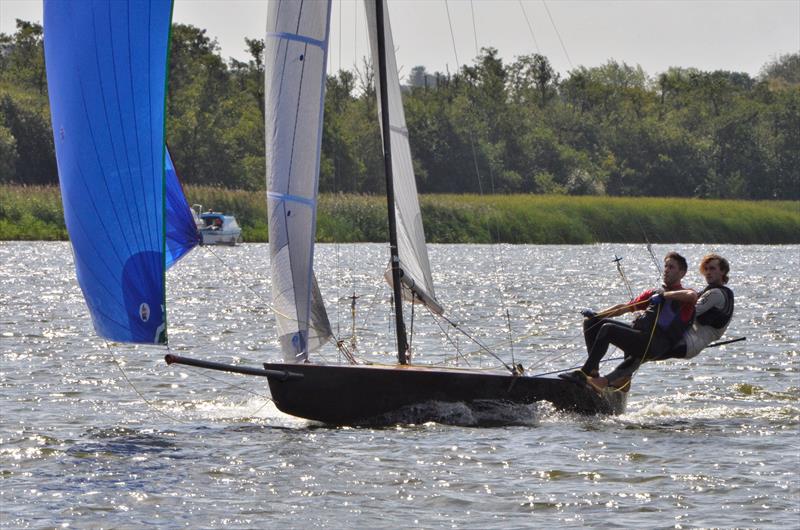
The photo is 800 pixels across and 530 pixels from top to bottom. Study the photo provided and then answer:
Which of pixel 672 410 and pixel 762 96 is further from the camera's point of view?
pixel 762 96

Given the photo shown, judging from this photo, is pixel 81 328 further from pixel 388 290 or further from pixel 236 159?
pixel 236 159

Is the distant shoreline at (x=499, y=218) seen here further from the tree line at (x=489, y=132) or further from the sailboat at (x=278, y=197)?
the sailboat at (x=278, y=197)

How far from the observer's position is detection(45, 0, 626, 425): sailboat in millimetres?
11430

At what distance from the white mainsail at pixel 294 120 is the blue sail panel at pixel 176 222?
849mm

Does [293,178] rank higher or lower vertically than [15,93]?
lower

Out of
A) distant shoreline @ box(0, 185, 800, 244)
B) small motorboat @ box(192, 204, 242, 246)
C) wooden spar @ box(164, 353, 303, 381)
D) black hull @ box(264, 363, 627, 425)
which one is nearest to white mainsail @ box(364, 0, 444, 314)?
black hull @ box(264, 363, 627, 425)

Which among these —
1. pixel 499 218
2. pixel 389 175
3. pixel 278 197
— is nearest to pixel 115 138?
pixel 278 197

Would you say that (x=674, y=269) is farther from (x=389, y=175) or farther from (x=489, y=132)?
(x=489, y=132)

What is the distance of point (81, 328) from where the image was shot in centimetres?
2270

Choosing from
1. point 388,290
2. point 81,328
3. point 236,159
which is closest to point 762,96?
point 236,159

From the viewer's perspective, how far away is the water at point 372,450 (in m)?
9.82

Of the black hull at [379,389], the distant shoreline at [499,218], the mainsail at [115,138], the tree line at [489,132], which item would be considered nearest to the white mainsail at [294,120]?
the black hull at [379,389]

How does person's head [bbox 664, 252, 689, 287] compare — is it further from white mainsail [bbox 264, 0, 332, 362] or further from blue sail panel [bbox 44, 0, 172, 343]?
blue sail panel [bbox 44, 0, 172, 343]

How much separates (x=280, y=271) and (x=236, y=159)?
58.8 meters
